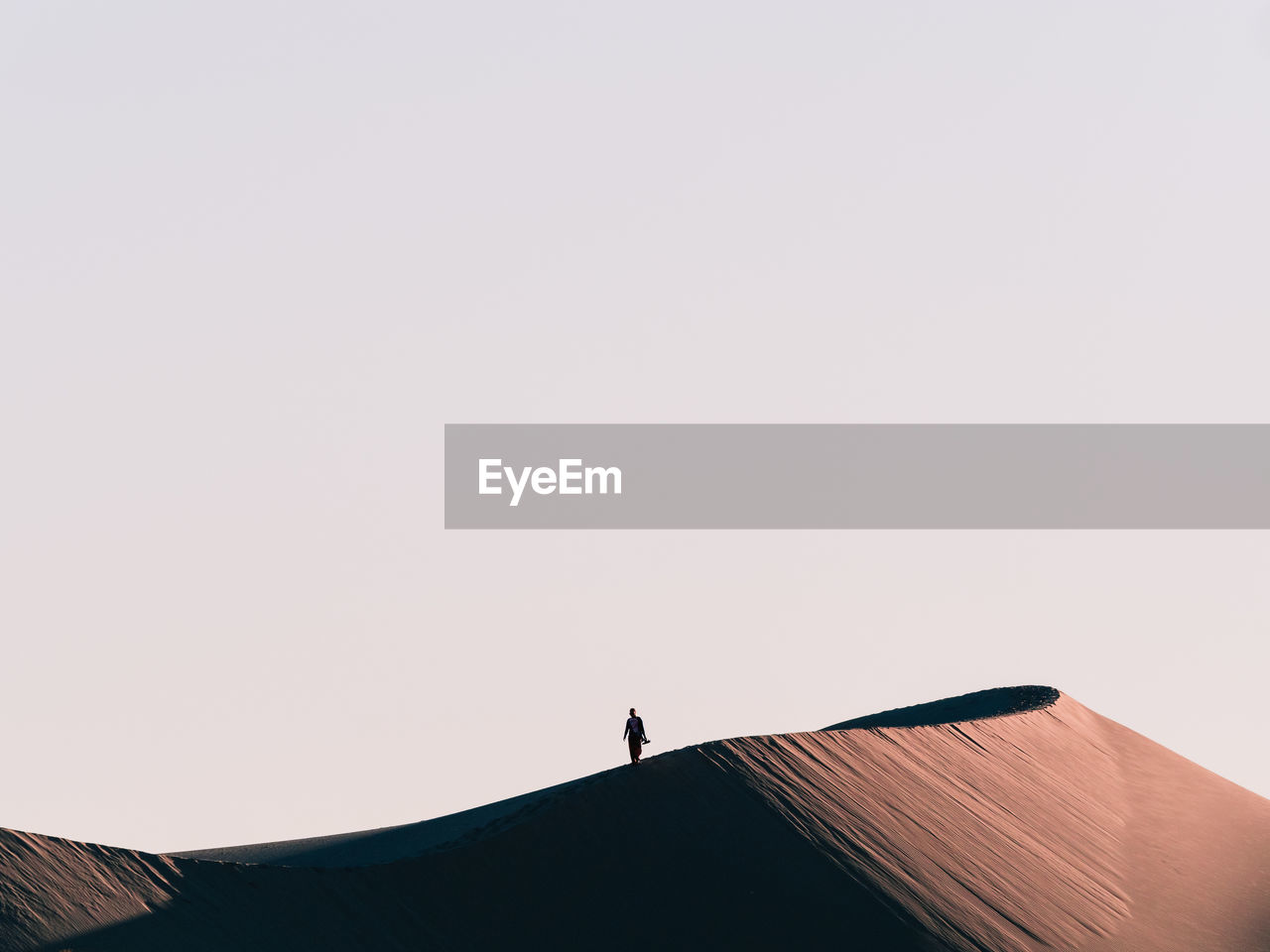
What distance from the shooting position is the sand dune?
22109 millimetres

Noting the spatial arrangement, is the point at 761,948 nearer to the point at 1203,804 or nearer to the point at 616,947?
the point at 616,947

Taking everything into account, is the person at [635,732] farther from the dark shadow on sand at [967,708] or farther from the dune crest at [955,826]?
the dark shadow on sand at [967,708]

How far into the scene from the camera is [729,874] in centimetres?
2564

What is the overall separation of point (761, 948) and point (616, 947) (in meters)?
1.88

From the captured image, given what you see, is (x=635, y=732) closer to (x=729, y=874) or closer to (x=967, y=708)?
(x=729, y=874)

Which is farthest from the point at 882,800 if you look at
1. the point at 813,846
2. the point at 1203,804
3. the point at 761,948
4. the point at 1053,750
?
the point at 1203,804

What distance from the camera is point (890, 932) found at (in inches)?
1003

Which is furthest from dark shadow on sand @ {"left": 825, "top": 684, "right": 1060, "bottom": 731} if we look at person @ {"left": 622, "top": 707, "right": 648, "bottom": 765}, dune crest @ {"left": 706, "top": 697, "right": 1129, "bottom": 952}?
person @ {"left": 622, "top": 707, "right": 648, "bottom": 765}

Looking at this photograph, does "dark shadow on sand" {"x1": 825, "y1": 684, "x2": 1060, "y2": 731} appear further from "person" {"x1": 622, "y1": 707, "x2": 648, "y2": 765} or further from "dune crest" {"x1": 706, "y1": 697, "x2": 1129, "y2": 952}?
"person" {"x1": 622, "y1": 707, "x2": 648, "y2": 765}

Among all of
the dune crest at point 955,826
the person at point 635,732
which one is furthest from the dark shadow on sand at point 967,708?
the person at point 635,732

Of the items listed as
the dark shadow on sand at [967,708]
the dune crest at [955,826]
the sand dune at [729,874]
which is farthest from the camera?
the dark shadow on sand at [967,708]

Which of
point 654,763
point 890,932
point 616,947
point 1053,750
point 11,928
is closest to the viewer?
point 11,928

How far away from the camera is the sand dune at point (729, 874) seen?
72.5ft

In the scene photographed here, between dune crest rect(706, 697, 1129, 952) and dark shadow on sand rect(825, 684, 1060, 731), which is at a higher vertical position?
dark shadow on sand rect(825, 684, 1060, 731)
